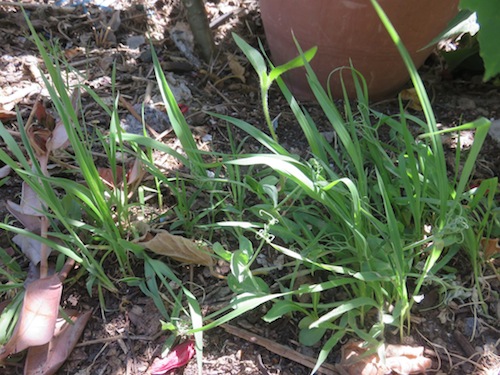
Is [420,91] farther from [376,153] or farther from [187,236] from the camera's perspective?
[187,236]

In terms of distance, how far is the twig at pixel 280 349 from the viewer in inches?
34.8

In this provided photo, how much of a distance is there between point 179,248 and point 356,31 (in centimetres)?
69

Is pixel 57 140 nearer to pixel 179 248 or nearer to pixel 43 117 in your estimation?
pixel 43 117

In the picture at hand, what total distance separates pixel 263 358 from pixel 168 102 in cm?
50

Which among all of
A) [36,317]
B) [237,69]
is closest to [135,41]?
[237,69]

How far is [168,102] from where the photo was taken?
3.26ft

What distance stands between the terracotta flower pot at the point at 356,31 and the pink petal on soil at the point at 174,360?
0.81 meters

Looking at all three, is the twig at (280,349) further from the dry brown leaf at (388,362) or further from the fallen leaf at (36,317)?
the fallen leaf at (36,317)

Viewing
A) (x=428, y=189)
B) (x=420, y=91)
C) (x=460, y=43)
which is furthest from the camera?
(x=460, y=43)

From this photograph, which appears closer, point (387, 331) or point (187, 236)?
point (387, 331)

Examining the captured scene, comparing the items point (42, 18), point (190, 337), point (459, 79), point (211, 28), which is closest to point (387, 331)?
point (190, 337)

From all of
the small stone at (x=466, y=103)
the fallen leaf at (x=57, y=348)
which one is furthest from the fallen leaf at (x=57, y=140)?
the small stone at (x=466, y=103)

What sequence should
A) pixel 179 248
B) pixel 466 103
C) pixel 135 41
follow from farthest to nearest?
1. pixel 135 41
2. pixel 466 103
3. pixel 179 248

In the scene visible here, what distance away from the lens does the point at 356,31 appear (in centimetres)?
126
